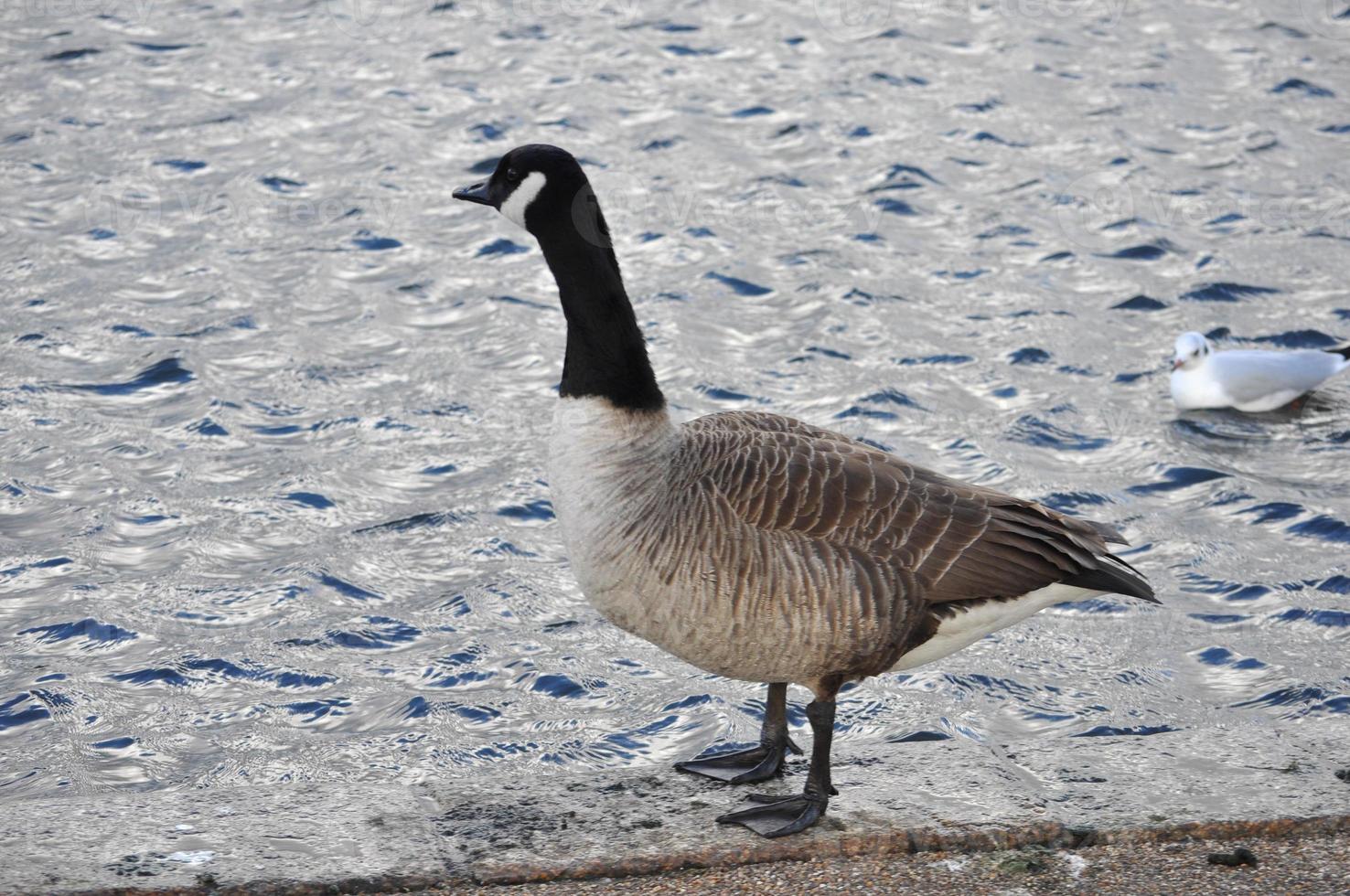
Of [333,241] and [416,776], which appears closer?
[416,776]

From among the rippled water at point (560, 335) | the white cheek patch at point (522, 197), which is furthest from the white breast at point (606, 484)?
the rippled water at point (560, 335)

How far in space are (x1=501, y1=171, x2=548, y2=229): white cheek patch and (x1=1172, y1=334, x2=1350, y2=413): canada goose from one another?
6373 millimetres

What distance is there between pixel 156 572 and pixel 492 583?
1870mm

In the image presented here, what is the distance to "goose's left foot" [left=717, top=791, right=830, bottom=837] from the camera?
5.23 m

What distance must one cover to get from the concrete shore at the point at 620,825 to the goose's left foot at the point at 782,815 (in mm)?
55

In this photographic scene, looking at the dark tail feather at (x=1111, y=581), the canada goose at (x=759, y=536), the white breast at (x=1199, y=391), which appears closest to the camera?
the canada goose at (x=759, y=536)

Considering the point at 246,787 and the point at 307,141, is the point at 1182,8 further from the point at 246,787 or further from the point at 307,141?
the point at 246,787

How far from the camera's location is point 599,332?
18.4 ft

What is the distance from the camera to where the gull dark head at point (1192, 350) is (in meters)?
10.6

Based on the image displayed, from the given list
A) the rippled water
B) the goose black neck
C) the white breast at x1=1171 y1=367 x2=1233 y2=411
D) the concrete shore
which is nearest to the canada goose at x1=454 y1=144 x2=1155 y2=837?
the goose black neck

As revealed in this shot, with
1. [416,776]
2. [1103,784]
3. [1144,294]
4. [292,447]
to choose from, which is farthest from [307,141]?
[1103,784]

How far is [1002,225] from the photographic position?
42.6 ft

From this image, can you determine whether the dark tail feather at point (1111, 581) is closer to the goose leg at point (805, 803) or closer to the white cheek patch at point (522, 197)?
the goose leg at point (805, 803)

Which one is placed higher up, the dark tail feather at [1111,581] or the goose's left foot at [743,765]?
the dark tail feather at [1111,581]
